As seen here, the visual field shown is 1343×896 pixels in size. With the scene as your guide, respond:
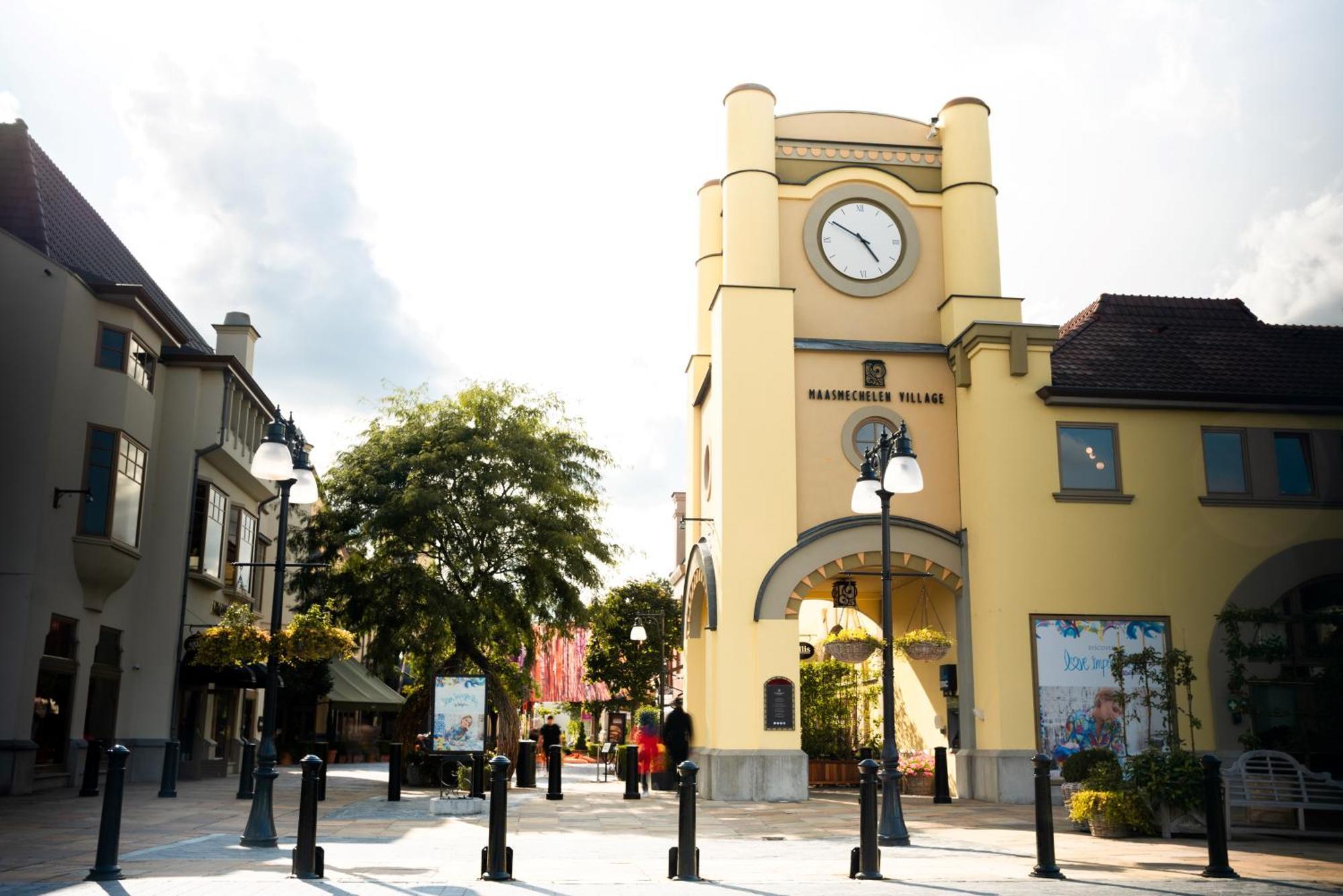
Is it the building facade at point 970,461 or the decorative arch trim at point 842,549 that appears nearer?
the building facade at point 970,461

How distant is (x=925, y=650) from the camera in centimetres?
2212

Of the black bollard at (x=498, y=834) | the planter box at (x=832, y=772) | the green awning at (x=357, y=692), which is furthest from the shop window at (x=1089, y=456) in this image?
the green awning at (x=357, y=692)

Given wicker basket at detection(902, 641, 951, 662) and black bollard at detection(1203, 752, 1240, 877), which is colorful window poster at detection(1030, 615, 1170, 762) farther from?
black bollard at detection(1203, 752, 1240, 877)

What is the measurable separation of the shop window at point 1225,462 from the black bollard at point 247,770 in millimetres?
18037

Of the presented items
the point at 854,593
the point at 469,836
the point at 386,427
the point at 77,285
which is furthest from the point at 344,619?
the point at 469,836

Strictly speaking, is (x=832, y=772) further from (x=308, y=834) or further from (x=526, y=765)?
(x=308, y=834)

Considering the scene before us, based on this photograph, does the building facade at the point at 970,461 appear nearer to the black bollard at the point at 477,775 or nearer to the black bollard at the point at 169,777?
the black bollard at the point at 477,775

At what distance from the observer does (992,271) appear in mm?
25375

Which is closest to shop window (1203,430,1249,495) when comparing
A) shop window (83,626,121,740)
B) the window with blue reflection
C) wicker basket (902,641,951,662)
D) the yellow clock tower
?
the yellow clock tower

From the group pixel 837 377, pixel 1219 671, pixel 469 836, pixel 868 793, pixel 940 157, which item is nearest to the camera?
pixel 868 793

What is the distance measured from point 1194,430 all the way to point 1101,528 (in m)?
2.81

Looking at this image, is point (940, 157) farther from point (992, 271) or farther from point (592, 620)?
point (592, 620)

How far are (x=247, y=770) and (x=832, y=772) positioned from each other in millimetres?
12652

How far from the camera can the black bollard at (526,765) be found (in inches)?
1062
